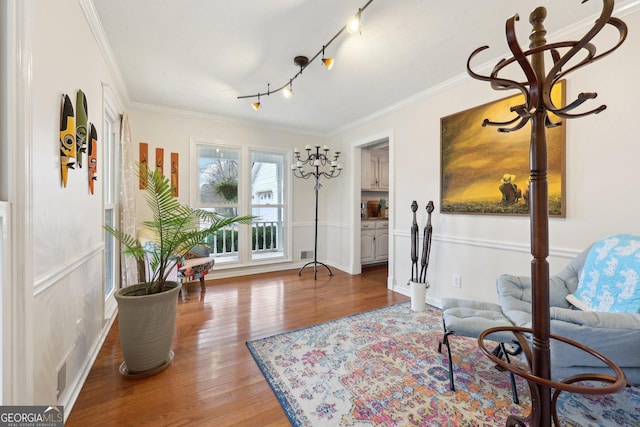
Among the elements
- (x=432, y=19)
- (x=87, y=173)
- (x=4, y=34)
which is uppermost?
(x=432, y=19)

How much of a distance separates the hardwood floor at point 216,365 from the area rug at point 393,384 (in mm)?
170

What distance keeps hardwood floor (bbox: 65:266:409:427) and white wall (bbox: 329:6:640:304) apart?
90 centimetres

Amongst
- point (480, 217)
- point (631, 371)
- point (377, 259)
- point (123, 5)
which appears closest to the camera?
point (631, 371)

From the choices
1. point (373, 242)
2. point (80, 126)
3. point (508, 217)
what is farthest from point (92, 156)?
point (373, 242)

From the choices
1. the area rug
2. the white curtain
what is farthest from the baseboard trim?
the area rug

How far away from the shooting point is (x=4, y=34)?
1054 millimetres

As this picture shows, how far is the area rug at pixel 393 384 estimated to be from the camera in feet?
4.91

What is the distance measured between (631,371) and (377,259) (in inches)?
148

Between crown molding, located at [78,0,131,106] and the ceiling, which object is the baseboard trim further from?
the ceiling

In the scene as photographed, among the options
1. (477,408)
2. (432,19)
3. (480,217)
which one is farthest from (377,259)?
(432,19)

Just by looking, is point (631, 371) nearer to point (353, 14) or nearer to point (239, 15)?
point (353, 14)

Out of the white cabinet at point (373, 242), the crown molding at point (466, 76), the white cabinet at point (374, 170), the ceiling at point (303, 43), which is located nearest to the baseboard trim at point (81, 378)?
the ceiling at point (303, 43)

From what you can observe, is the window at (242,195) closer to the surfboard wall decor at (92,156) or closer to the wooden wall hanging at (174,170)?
the wooden wall hanging at (174,170)

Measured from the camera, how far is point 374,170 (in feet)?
17.2
